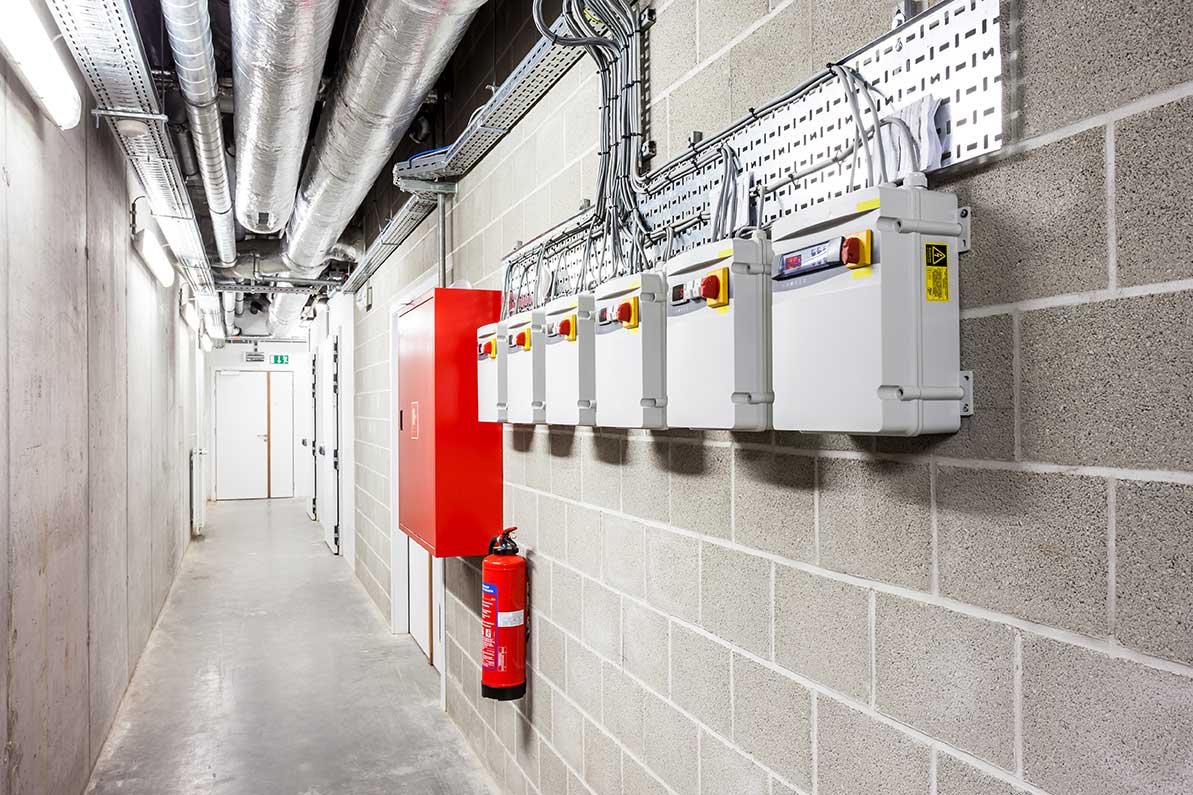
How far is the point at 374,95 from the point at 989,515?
8.48ft

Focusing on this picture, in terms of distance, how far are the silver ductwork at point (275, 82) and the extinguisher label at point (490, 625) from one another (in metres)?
1.86

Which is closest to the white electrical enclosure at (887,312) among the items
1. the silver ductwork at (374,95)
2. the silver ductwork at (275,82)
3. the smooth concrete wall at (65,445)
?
the silver ductwork at (374,95)

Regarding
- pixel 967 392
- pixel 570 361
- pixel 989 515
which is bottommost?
pixel 989 515

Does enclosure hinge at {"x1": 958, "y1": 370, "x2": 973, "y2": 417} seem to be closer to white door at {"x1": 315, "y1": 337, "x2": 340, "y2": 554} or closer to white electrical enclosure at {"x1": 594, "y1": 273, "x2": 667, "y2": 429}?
white electrical enclosure at {"x1": 594, "y1": 273, "x2": 667, "y2": 429}

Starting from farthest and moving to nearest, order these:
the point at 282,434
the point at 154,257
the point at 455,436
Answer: the point at 282,434 < the point at 154,257 < the point at 455,436

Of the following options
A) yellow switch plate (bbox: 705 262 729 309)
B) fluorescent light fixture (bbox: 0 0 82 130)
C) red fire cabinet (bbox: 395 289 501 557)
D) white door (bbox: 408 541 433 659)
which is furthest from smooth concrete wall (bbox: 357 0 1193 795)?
white door (bbox: 408 541 433 659)

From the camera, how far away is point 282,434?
40.0 ft

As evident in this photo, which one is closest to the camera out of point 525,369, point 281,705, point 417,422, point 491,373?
point 525,369

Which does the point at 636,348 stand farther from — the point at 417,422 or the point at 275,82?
the point at 275,82

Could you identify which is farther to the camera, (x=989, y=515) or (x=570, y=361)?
(x=570, y=361)

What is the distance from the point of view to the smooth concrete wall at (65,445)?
2.24 metres

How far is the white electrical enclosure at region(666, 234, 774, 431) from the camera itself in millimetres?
1301

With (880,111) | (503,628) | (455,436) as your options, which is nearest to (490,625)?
(503,628)

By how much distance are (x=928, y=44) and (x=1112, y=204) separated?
37 centimetres
